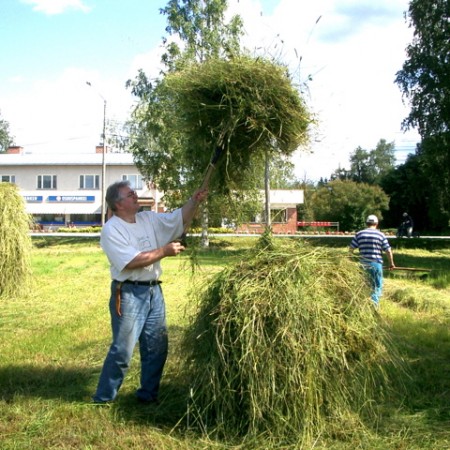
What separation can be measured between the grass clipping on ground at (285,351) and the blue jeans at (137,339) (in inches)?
19.2

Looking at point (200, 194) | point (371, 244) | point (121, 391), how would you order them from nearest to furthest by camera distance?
point (200, 194) < point (121, 391) < point (371, 244)

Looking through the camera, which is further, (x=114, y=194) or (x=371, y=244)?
(x=371, y=244)

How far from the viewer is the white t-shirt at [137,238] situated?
4.32 metres

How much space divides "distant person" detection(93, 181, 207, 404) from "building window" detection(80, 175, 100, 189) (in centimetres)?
4330

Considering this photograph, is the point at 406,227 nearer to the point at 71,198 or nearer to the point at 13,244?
the point at 71,198

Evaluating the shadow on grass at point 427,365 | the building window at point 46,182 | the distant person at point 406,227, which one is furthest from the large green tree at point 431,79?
the building window at point 46,182

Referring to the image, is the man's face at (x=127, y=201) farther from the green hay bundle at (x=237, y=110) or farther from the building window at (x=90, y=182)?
the building window at (x=90, y=182)

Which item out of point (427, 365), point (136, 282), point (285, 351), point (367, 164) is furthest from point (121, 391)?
point (367, 164)

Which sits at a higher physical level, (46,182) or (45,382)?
(46,182)

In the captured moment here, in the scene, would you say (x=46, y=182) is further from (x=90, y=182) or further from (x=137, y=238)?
(x=137, y=238)

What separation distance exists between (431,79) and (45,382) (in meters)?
20.9

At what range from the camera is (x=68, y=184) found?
154 feet

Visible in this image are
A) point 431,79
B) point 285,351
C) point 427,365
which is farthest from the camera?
point 431,79

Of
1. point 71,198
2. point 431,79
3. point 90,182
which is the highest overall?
point 431,79
